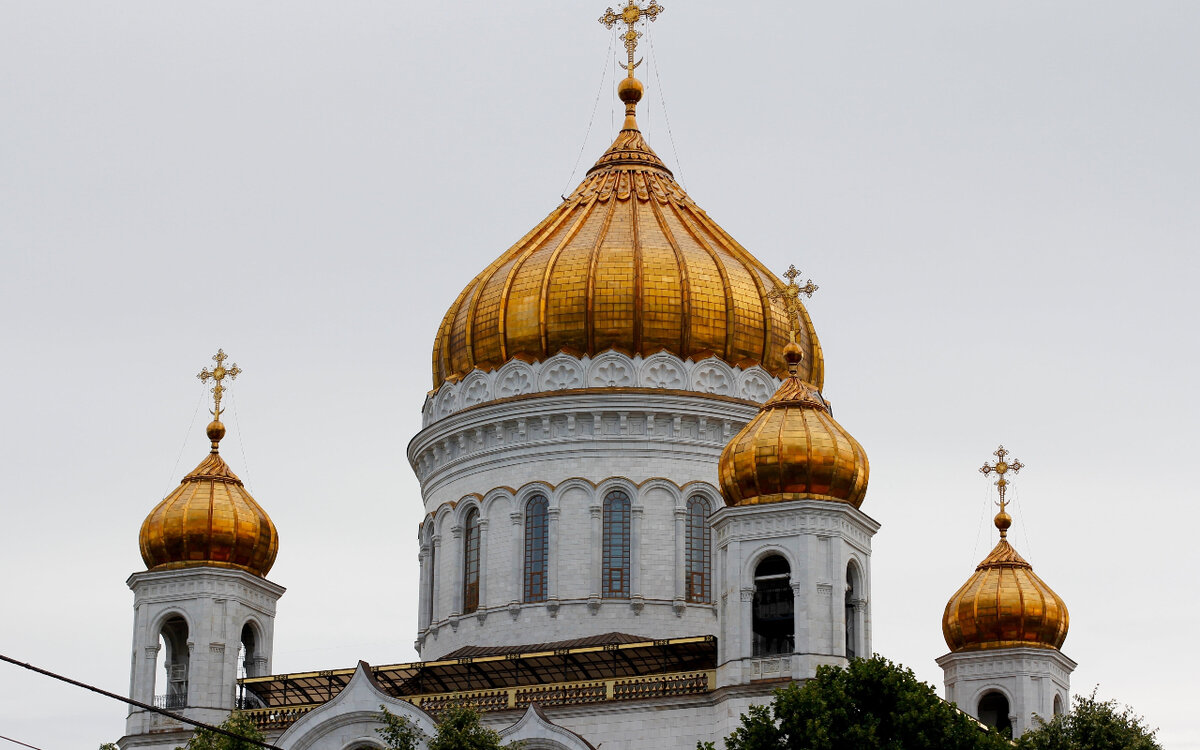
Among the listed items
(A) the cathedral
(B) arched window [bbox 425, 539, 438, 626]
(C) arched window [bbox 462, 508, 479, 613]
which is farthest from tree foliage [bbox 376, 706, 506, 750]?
(B) arched window [bbox 425, 539, 438, 626]

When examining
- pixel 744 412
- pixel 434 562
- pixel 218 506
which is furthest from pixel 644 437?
pixel 218 506

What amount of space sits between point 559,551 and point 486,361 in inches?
160

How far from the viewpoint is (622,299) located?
44.1 m

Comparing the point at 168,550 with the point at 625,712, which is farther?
the point at 168,550

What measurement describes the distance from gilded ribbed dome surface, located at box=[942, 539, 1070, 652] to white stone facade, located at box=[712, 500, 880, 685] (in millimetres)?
8745

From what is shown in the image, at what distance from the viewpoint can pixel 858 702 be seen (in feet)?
113

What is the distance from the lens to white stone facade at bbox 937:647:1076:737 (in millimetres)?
46562

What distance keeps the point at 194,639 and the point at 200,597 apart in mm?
785

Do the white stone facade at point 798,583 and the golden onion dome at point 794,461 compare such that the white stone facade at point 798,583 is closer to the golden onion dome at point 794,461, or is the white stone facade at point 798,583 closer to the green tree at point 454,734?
the golden onion dome at point 794,461

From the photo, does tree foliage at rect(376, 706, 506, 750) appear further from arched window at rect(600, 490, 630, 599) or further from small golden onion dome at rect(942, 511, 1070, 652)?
small golden onion dome at rect(942, 511, 1070, 652)

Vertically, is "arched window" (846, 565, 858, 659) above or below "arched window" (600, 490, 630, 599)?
below

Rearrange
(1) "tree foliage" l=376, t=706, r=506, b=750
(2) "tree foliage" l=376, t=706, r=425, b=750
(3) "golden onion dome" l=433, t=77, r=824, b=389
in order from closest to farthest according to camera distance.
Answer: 1. (1) "tree foliage" l=376, t=706, r=506, b=750
2. (2) "tree foliage" l=376, t=706, r=425, b=750
3. (3) "golden onion dome" l=433, t=77, r=824, b=389

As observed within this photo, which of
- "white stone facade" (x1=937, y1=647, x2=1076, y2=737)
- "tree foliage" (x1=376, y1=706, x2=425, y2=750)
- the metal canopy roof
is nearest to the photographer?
"tree foliage" (x1=376, y1=706, x2=425, y2=750)

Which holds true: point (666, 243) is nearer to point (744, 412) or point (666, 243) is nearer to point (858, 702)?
point (744, 412)
